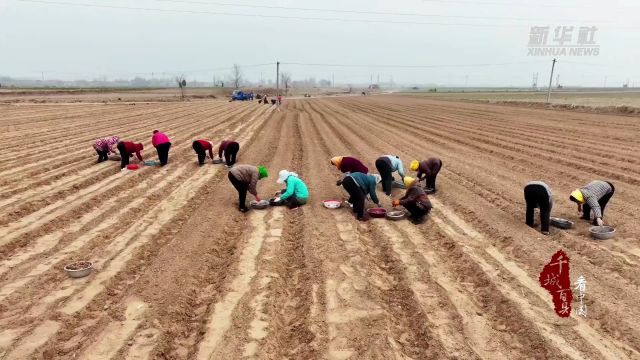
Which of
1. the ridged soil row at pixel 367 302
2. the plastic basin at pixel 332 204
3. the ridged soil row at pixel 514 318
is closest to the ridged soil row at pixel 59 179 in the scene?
the plastic basin at pixel 332 204

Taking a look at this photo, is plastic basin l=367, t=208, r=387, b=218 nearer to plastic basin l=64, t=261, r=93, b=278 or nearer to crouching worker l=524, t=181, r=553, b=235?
crouching worker l=524, t=181, r=553, b=235

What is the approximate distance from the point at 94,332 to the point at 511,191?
26.3ft

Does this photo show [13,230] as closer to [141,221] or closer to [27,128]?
[141,221]

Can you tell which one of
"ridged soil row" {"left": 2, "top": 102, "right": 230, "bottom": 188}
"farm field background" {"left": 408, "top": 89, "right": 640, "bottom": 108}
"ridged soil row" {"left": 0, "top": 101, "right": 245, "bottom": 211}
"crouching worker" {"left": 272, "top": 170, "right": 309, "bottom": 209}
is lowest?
"ridged soil row" {"left": 0, "top": 101, "right": 245, "bottom": 211}

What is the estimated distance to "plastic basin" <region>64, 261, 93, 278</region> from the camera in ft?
16.9

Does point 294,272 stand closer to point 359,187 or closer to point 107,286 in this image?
point 107,286

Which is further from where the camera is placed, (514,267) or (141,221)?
(141,221)

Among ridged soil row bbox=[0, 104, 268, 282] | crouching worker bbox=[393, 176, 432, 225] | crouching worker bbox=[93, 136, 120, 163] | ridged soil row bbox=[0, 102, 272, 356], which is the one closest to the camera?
ridged soil row bbox=[0, 102, 272, 356]

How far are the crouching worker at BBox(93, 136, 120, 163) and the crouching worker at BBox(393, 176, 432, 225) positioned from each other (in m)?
8.46

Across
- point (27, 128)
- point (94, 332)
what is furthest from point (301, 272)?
point (27, 128)

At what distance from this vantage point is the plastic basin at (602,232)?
20.4 feet

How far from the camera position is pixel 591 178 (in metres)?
10.2

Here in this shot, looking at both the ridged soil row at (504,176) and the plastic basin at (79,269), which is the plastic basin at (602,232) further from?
the plastic basin at (79,269)

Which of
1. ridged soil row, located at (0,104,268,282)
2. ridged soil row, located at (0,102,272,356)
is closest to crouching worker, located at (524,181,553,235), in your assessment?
Result: ridged soil row, located at (0,102,272,356)
